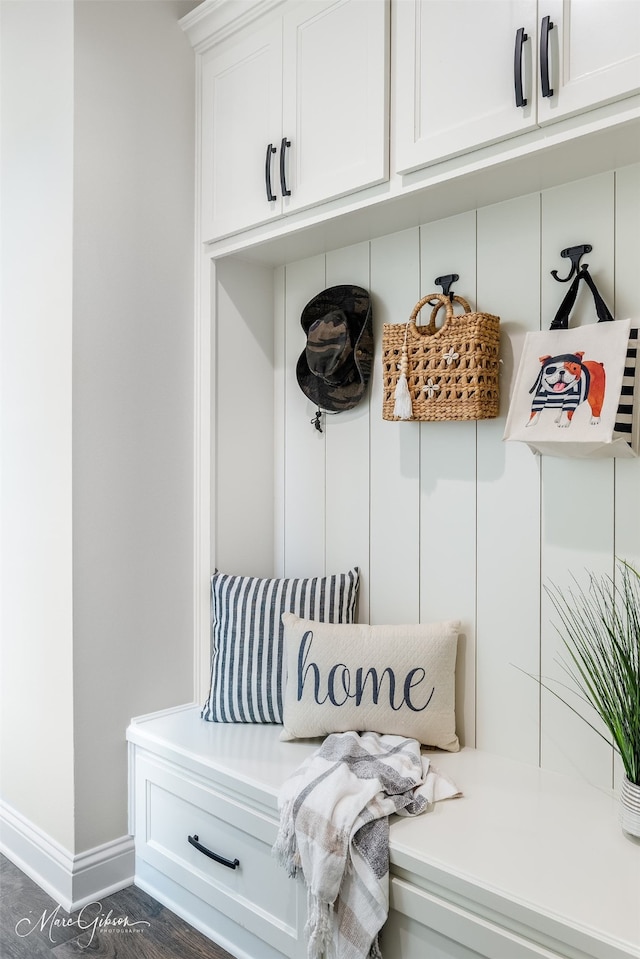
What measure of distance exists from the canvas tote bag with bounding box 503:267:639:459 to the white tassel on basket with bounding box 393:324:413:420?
0.95 ft

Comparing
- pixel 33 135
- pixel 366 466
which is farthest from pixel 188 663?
pixel 33 135

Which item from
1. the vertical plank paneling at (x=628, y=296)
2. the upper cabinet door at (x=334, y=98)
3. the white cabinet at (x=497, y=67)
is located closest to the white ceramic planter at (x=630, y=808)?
the vertical plank paneling at (x=628, y=296)

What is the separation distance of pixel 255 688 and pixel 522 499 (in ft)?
2.94

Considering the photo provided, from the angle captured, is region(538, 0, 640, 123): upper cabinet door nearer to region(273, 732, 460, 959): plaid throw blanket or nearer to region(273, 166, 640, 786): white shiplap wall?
region(273, 166, 640, 786): white shiplap wall

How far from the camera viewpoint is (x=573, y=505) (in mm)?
1657

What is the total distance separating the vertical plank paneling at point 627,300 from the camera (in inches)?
61.1

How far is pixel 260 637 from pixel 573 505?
0.93m

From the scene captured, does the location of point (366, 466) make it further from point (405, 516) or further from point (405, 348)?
point (405, 348)

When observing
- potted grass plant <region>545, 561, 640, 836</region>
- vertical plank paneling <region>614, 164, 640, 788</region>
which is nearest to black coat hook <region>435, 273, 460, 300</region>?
vertical plank paneling <region>614, 164, 640, 788</region>

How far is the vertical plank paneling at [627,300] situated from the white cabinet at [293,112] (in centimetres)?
53

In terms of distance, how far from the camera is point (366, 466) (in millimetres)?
2086

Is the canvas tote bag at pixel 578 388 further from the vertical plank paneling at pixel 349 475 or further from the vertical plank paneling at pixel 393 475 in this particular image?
the vertical plank paneling at pixel 349 475

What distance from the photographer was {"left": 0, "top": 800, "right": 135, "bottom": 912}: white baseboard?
194 cm

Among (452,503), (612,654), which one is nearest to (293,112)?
(452,503)
